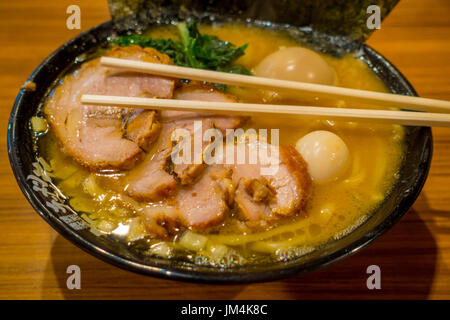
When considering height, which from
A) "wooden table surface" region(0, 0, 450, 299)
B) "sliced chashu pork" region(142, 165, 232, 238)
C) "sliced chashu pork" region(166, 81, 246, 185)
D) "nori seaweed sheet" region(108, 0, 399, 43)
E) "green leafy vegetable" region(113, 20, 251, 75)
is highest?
"nori seaweed sheet" region(108, 0, 399, 43)

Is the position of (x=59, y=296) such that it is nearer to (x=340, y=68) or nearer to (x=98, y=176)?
(x=98, y=176)

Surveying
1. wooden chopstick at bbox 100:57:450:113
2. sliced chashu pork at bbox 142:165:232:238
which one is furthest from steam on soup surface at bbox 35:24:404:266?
wooden chopstick at bbox 100:57:450:113

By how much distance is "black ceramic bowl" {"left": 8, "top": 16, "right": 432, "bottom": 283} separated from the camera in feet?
3.76

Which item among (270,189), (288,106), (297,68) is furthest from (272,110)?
(297,68)

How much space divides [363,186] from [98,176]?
1.21m

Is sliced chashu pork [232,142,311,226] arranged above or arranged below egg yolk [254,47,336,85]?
below

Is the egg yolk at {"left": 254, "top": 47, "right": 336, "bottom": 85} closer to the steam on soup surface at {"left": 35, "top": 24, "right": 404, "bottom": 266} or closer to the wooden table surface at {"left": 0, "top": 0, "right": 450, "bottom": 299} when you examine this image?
the steam on soup surface at {"left": 35, "top": 24, "right": 404, "bottom": 266}

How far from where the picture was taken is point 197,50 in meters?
1.97

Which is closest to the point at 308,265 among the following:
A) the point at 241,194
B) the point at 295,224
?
the point at 295,224

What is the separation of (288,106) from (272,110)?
0.08 meters

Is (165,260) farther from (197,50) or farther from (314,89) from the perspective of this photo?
(197,50)

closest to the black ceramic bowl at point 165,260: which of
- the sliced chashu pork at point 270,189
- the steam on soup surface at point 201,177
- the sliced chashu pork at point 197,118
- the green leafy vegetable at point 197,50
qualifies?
the steam on soup surface at point 201,177

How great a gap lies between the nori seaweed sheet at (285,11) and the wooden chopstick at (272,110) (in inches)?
33.5

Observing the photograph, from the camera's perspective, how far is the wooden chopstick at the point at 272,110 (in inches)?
57.1
